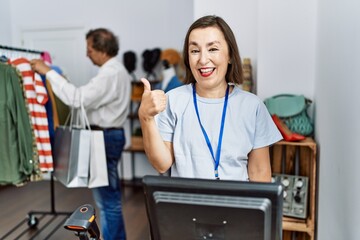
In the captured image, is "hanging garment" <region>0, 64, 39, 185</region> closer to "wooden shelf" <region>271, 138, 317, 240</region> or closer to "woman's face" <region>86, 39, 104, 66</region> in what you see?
"woman's face" <region>86, 39, 104, 66</region>

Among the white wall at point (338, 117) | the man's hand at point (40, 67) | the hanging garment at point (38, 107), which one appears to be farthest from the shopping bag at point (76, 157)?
the white wall at point (338, 117)

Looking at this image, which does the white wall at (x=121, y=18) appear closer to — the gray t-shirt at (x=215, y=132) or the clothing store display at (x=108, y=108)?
the clothing store display at (x=108, y=108)

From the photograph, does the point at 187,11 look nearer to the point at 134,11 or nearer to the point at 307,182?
the point at 134,11

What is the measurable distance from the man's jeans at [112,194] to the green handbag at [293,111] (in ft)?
3.50

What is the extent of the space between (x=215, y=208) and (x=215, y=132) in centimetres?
36

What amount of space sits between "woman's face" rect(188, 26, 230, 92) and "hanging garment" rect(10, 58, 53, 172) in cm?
155

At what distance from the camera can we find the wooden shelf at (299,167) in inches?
73.8

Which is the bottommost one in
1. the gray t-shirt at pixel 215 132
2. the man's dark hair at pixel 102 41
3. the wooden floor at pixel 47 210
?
the wooden floor at pixel 47 210

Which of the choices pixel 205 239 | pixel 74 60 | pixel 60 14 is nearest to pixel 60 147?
pixel 205 239

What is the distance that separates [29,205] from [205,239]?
3.33 meters

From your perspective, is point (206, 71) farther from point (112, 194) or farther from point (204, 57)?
point (112, 194)

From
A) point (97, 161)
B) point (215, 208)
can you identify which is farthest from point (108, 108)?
point (215, 208)

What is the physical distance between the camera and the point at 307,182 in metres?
1.94

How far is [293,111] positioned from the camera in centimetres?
198
